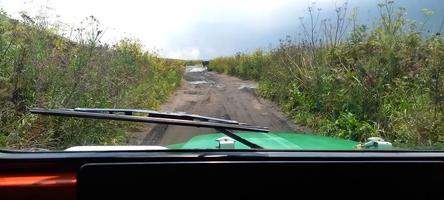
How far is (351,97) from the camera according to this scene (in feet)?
28.0

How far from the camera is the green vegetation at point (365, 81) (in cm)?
734

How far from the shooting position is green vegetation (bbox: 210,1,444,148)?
7.34 metres

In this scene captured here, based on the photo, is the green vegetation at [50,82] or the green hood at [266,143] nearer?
the green hood at [266,143]

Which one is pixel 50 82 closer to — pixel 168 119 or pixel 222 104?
pixel 222 104

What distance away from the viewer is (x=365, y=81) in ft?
28.5
